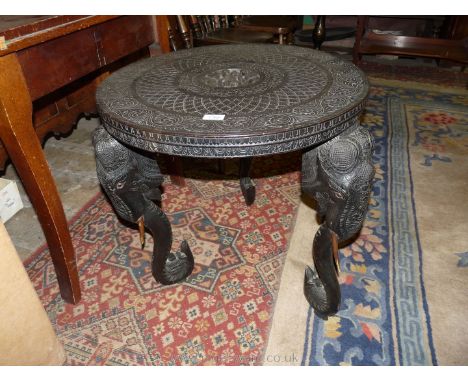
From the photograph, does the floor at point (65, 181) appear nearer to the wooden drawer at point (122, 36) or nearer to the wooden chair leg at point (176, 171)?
the wooden chair leg at point (176, 171)

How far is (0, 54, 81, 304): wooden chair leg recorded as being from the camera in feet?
3.56

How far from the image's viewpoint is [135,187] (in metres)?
1.33

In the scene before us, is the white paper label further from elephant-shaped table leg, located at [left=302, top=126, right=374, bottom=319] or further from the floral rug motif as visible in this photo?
the floral rug motif

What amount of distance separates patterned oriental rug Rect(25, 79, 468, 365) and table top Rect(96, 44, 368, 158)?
0.74 m

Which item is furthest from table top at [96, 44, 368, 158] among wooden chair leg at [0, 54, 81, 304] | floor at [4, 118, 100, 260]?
floor at [4, 118, 100, 260]

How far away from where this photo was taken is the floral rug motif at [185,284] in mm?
1372

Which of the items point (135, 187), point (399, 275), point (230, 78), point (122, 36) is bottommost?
point (399, 275)

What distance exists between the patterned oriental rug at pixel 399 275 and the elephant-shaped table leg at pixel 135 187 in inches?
20.2

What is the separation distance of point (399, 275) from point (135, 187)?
3.77 feet

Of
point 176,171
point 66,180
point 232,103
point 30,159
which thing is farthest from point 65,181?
point 232,103

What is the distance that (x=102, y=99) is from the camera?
1218 mm

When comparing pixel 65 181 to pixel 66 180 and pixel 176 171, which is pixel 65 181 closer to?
pixel 66 180

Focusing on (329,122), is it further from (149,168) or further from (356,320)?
(356,320)

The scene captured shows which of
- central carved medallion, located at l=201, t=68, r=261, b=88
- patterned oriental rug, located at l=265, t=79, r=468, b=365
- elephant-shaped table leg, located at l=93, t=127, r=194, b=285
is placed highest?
central carved medallion, located at l=201, t=68, r=261, b=88
